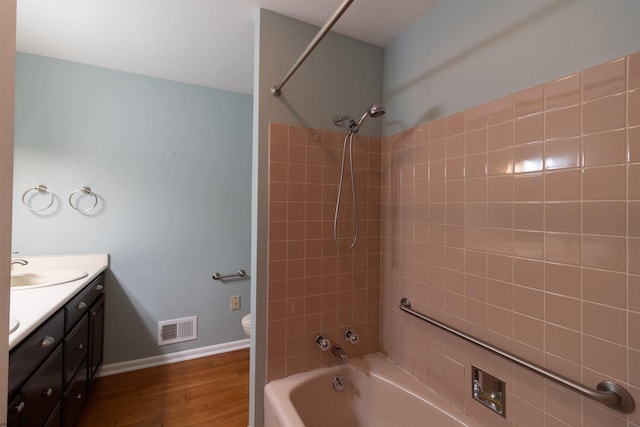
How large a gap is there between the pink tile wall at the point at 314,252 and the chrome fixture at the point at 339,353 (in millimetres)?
37

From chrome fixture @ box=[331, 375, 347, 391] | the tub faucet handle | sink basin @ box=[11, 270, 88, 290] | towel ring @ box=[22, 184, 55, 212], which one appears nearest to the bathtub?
chrome fixture @ box=[331, 375, 347, 391]

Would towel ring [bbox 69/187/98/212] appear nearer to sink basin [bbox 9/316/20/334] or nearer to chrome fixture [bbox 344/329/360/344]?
sink basin [bbox 9/316/20/334]

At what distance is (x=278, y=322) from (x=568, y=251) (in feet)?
4.09

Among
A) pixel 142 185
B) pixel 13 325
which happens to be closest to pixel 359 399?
pixel 13 325

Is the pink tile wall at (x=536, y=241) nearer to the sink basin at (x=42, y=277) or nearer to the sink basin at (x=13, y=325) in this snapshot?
the sink basin at (x=13, y=325)

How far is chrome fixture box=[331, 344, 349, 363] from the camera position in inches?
56.4

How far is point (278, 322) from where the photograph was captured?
4.43 feet

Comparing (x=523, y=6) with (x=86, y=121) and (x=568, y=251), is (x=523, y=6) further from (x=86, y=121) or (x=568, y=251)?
(x=86, y=121)

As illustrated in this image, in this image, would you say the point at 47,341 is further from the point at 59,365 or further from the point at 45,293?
the point at 45,293

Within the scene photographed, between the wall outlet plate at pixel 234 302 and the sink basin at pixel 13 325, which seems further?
the wall outlet plate at pixel 234 302

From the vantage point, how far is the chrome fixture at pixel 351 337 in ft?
4.74

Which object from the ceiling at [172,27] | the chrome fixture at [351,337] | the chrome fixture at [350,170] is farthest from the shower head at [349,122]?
the chrome fixture at [351,337]

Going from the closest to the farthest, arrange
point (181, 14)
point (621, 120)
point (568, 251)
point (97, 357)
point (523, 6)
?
point (621, 120) < point (568, 251) < point (523, 6) < point (181, 14) < point (97, 357)

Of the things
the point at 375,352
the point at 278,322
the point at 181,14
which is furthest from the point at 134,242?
the point at 375,352
